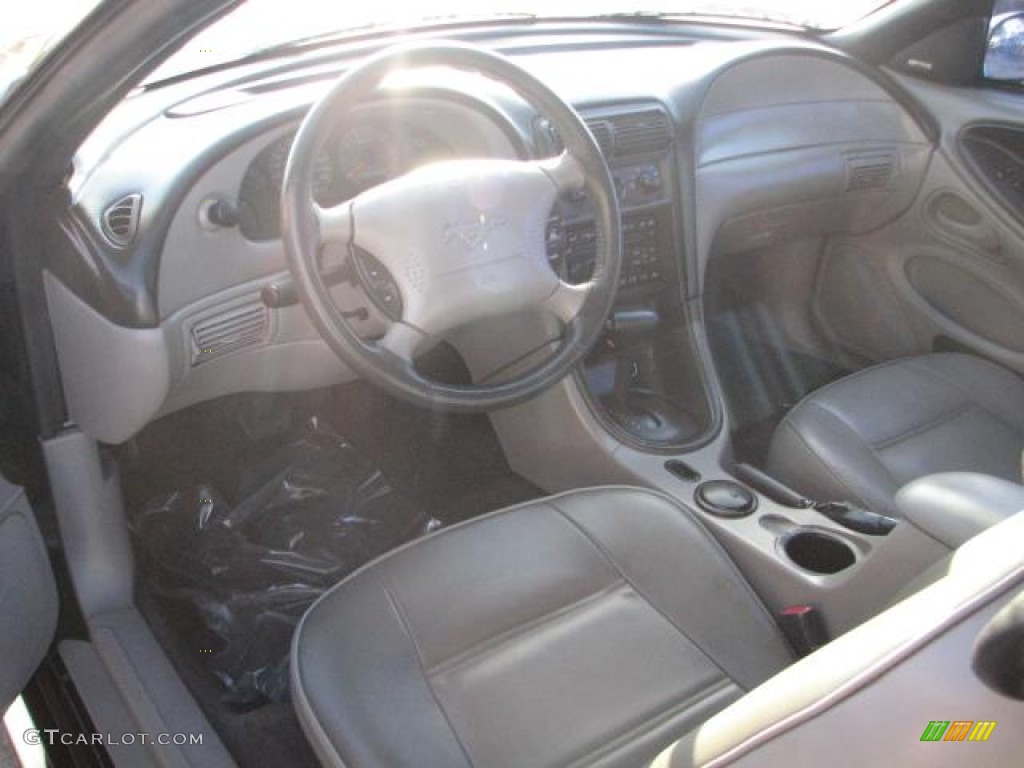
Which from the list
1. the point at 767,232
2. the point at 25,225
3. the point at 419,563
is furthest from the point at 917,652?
the point at 767,232

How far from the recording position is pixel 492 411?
174cm

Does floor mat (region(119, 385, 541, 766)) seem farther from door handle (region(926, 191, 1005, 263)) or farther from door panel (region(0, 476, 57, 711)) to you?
door handle (region(926, 191, 1005, 263))

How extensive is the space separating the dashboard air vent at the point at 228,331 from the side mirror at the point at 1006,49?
6.75 feet

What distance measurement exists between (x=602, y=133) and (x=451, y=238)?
0.67m

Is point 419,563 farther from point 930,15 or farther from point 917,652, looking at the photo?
point 930,15

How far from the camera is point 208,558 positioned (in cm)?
205

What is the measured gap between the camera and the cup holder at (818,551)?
5.56ft

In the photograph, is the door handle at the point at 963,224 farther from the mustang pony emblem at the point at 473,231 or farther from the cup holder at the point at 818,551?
the mustang pony emblem at the point at 473,231

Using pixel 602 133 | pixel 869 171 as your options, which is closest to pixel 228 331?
pixel 602 133

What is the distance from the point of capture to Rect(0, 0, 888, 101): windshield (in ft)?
4.06

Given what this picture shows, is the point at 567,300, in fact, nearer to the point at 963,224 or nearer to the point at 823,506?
the point at 823,506

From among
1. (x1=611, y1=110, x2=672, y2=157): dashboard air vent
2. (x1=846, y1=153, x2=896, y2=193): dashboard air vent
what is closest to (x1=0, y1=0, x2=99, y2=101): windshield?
(x1=611, y1=110, x2=672, y2=157): dashboard air vent

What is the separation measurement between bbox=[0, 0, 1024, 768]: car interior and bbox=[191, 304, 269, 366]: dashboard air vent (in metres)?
0.01

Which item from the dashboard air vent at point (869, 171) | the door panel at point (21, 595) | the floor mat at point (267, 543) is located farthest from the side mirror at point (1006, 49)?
the door panel at point (21, 595)
